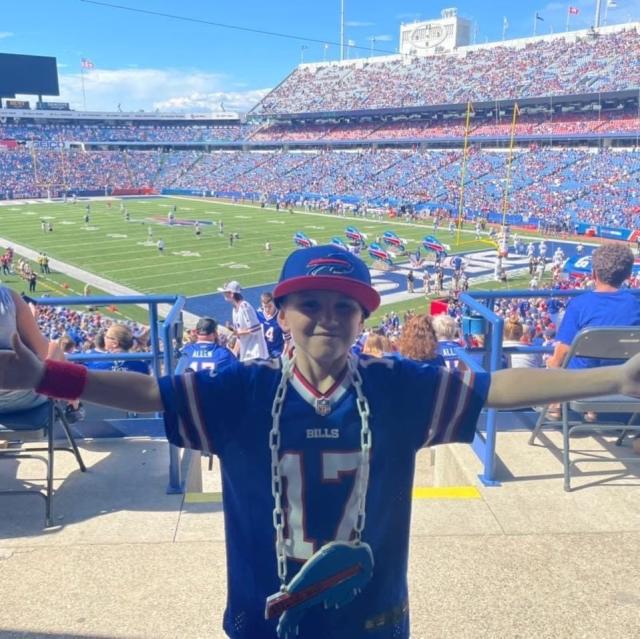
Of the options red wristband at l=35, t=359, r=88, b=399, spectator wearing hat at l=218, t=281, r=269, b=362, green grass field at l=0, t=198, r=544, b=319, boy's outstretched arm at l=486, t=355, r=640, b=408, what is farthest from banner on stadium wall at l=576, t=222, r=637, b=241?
red wristband at l=35, t=359, r=88, b=399

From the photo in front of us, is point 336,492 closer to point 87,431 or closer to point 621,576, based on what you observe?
point 621,576

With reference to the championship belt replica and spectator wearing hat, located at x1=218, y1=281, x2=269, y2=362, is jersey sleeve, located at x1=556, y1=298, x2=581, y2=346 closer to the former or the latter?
the championship belt replica

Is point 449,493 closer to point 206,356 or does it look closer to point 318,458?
point 206,356

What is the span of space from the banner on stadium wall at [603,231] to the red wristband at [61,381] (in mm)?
38071

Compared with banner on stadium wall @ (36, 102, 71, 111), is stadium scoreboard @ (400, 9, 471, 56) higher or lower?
higher

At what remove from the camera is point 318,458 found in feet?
5.78

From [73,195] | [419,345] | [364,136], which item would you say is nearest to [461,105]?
[364,136]

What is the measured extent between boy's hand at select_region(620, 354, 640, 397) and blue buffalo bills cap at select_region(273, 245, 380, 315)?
0.74 meters

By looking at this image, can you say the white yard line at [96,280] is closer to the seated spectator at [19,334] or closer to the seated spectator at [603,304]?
the seated spectator at [19,334]

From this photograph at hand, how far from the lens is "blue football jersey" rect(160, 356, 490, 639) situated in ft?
5.81

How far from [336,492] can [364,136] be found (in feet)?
234

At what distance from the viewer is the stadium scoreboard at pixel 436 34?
267ft

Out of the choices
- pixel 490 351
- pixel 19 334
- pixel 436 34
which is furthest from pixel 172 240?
pixel 436 34

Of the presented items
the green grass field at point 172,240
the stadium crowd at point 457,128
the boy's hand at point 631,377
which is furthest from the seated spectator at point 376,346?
the stadium crowd at point 457,128
